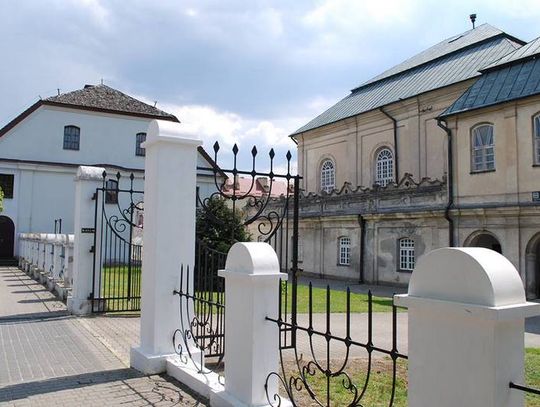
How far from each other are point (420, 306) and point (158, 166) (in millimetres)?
4208

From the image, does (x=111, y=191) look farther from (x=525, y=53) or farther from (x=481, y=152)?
(x=525, y=53)

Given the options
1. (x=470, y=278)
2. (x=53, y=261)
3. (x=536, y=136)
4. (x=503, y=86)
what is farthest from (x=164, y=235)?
(x=503, y=86)

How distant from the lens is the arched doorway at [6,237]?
3002 cm

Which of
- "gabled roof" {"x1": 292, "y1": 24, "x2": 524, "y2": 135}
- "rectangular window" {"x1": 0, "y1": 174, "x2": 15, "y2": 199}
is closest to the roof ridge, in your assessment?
"gabled roof" {"x1": 292, "y1": 24, "x2": 524, "y2": 135}

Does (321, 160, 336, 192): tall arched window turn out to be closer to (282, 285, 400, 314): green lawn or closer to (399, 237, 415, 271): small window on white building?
(399, 237, 415, 271): small window on white building

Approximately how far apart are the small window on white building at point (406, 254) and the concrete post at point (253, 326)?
59.2 ft

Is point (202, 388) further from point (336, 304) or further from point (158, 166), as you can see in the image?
point (336, 304)

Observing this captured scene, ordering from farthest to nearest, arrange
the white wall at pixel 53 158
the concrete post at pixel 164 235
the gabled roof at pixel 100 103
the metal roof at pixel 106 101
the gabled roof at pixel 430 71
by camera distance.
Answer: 1. the metal roof at pixel 106 101
2. the gabled roof at pixel 100 103
3. the white wall at pixel 53 158
4. the gabled roof at pixel 430 71
5. the concrete post at pixel 164 235

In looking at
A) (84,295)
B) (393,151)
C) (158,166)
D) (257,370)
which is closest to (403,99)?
(393,151)

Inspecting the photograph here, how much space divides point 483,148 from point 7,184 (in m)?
26.8

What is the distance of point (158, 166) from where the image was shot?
19.9 ft

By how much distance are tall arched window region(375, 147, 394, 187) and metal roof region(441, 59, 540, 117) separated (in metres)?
8.47

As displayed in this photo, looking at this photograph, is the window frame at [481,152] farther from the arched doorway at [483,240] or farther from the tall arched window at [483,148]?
the arched doorway at [483,240]

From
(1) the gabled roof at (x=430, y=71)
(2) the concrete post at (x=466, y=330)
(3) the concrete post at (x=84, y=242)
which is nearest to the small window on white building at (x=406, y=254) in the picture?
(1) the gabled roof at (x=430, y=71)
